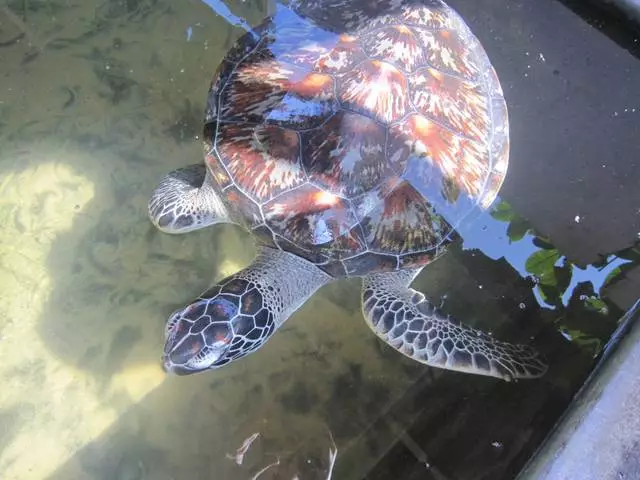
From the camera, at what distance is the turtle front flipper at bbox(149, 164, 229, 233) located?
2.52 meters

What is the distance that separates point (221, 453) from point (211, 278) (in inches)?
31.0

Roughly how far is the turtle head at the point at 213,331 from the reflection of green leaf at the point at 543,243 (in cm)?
136

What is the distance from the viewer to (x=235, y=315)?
2076 millimetres

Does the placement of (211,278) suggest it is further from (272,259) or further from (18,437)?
(18,437)

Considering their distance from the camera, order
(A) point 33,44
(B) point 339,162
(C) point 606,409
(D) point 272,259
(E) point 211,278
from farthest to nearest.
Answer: (A) point 33,44
(E) point 211,278
(D) point 272,259
(B) point 339,162
(C) point 606,409

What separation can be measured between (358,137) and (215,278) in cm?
107

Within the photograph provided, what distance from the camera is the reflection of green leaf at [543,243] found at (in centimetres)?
271

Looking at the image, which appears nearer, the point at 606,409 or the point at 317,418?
the point at 606,409

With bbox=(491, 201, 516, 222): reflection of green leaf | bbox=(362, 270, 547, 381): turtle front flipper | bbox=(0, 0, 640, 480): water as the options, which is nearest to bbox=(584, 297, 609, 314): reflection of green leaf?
bbox=(0, 0, 640, 480): water

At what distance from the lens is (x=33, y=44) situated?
3062mm

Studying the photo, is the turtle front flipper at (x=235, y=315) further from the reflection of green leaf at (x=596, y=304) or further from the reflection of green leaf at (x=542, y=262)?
the reflection of green leaf at (x=596, y=304)

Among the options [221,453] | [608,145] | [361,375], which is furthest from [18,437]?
[608,145]

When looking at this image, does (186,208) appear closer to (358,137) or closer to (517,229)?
(358,137)

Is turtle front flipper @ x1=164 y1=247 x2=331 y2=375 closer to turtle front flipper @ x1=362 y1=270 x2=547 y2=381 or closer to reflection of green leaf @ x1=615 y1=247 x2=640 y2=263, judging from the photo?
turtle front flipper @ x1=362 y1=270 x2=547 y2=381
